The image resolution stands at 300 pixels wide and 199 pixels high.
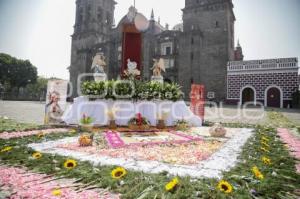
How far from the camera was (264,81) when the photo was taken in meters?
29.0

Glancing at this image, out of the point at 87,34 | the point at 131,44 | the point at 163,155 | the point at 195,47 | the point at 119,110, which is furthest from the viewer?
the point at 87,34

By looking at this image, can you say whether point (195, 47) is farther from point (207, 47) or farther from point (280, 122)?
point (280, 122)

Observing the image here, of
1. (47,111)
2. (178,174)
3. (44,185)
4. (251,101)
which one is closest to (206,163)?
(178,174)

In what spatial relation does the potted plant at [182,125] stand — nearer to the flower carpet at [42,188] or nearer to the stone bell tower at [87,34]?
the flower carpet at [42,188]

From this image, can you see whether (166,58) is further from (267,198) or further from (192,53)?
(267,198)

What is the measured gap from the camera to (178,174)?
12.3ft

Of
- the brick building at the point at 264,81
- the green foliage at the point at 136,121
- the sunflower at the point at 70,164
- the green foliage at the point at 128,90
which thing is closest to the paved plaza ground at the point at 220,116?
the green foliage at the point at 128,90

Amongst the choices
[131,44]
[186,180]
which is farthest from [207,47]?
[186,180]

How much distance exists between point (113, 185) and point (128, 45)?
11.7 meters

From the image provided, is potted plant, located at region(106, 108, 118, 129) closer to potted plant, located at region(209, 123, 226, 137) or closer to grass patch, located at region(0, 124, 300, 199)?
potted plant, located at region(209, 123, 226, 137)

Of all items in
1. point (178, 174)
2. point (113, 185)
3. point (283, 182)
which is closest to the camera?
point (113, 185)

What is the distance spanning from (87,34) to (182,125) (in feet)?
130

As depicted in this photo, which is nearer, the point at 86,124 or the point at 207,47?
the point at 86,124

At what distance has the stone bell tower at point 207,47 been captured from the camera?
108ft
